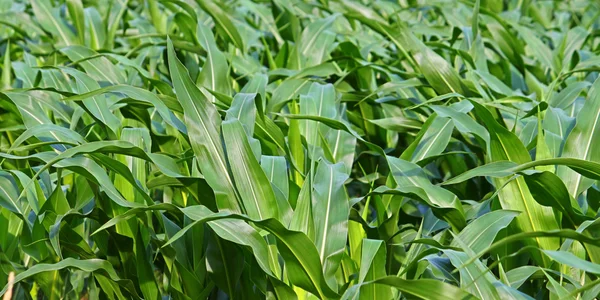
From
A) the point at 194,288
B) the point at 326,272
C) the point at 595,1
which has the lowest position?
the point at 595,1

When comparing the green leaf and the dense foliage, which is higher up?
the green leaf

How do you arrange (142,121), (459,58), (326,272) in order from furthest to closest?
(459,58) < (142,121) < (326,272)

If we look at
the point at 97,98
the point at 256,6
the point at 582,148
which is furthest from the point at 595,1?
the point at 97,98

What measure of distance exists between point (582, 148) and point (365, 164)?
26.2 inches

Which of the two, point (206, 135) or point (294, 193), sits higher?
point (206, 135)

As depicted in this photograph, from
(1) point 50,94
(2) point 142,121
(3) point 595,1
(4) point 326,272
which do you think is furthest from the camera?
(3) point 595,1

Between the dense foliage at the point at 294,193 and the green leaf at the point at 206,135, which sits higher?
the green leaf at the point at 206,135

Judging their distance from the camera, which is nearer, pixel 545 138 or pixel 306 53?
pixel 545 138

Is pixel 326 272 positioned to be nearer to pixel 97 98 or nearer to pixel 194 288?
pixel 194 288

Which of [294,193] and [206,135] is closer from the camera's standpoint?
[206,135]

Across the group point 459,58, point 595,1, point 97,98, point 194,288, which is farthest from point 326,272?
point 595,1

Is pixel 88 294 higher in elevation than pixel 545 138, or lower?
lower

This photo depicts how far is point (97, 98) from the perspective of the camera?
181cm

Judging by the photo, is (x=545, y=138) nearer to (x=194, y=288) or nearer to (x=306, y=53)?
(x=194, y=288)
